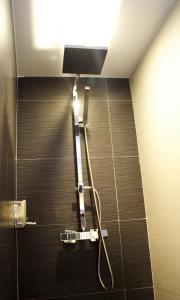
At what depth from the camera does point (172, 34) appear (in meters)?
1.58

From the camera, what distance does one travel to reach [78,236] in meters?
1.74

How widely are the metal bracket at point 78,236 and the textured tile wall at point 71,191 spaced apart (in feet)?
0.28

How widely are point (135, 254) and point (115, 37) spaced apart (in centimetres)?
137

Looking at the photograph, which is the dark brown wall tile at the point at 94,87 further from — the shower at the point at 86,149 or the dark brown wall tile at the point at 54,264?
the dark brown wall tile at the point at 54,264

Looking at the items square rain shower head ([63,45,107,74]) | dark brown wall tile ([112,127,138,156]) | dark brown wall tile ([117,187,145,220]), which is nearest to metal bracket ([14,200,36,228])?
dark brown wall tile ([117,187,145,220])

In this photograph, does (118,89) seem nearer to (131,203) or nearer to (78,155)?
(78,155)

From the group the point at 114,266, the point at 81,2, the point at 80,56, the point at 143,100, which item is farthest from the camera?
the point at 143,100

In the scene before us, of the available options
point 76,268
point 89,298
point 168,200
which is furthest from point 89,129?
point 89,298

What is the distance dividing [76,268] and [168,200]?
70 cm

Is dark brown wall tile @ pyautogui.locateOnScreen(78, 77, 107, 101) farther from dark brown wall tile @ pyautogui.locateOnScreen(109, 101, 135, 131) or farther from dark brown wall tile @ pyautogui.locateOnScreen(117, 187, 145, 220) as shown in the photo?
dark brown wall tile @ pyautogui.locateOnScreen(117, 187, 145, 220)

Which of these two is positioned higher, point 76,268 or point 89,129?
point 89,129

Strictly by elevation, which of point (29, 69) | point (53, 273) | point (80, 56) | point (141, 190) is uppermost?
point (29, 69)

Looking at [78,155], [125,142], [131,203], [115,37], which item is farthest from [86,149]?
[115,37]

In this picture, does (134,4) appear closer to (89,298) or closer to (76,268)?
(76,268)
